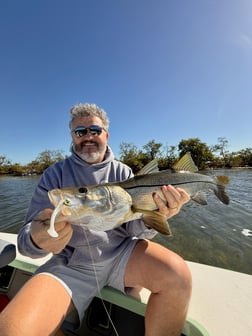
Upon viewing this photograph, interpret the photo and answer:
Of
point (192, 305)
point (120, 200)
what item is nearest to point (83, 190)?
point (120, 200)

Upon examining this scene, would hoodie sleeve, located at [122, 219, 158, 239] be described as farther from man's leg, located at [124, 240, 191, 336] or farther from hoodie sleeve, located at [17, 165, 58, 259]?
hoodie sleeve, located at [17, 165, 58, 259]

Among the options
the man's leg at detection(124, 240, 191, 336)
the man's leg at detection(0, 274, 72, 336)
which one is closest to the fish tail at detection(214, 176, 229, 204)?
the man's leg at detection(124, 240, 191, 336)

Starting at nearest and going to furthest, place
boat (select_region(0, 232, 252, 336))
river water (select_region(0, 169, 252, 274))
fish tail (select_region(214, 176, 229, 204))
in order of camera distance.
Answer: boat (select_region(0, 232, 252, 336))
fish tail (select_region(214, 176, 229, 204))
river water (select_region(0, 169, 252, 274))

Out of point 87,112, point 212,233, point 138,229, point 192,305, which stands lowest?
point 212,233

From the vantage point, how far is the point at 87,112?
238 centimetres

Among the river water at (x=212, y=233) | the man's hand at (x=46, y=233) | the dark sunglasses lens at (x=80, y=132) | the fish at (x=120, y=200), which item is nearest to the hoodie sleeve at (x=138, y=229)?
the fish at (x=120, y=200)

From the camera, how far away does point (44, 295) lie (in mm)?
1505

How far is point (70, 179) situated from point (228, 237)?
640cm

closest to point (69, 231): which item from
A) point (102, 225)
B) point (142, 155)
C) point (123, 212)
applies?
point (102, 225)

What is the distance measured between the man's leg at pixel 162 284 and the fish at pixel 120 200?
331mm

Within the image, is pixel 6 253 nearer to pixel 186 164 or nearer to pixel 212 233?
pixel 186 164

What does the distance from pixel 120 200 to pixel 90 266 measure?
0.78 metres

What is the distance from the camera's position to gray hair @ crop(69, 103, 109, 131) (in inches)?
93.7

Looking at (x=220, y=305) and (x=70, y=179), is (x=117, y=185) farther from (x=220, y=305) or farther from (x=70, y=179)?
(x=220, y=305)
